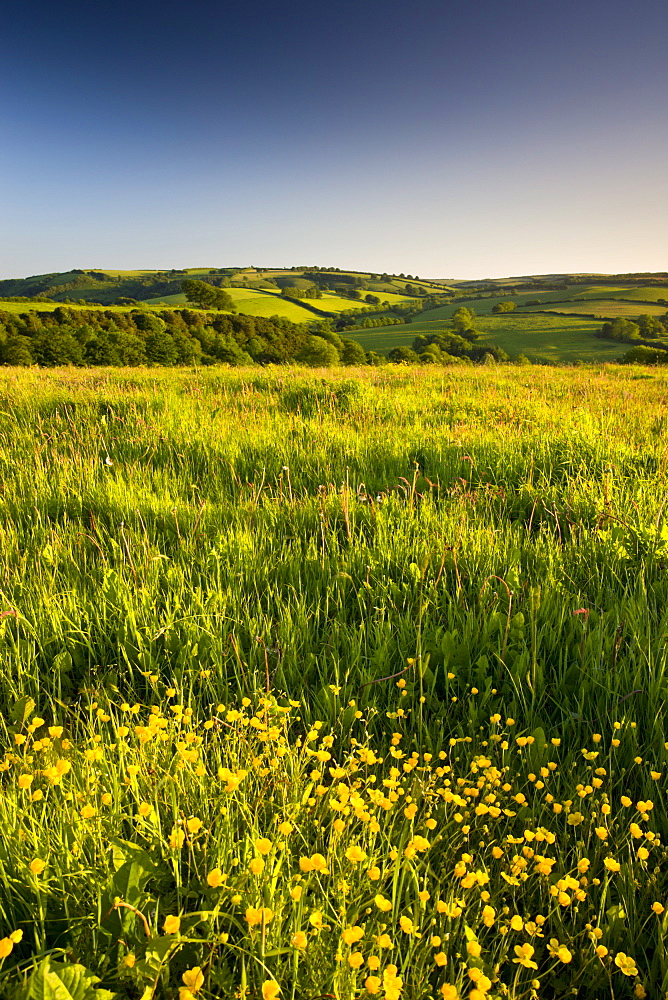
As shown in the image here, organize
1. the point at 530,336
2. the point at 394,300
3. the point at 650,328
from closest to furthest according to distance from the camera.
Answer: the point at 650,328, the point at 530,336, the point at 394,300

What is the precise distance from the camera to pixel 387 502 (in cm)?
383

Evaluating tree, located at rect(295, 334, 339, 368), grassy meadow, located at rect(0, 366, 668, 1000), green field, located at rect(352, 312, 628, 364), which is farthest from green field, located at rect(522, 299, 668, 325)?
grassy meadow, located at rect(0, 366, 668, 1000)

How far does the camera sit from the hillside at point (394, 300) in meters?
82.0

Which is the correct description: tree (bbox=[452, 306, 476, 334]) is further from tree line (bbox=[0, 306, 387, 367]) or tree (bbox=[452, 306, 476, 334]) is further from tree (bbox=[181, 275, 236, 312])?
tree (bbox=[181, 275, 236, 312])

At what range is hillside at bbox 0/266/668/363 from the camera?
82.0m

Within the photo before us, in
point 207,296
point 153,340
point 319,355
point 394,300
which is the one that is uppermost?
point 394,300

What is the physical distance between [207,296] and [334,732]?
111717mm

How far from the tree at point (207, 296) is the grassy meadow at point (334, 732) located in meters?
106

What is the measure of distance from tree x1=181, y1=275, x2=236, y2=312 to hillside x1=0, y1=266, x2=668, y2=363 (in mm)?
4517

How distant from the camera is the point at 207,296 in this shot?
102125 mm

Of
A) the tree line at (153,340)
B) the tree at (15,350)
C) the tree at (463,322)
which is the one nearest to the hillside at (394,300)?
the tree at (463,322)

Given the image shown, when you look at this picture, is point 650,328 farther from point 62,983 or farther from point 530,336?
point 62,983

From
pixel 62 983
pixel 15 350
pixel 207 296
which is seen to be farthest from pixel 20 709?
pixel 207 296

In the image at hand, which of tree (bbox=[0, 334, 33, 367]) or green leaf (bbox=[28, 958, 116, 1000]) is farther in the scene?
tree (bbox=[0, 334, 33, 367])
